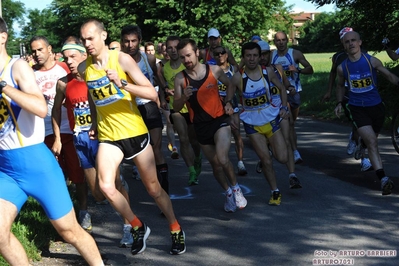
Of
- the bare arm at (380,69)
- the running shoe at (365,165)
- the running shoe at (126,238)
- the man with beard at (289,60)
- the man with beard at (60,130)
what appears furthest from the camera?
the man with beard at (289,60)

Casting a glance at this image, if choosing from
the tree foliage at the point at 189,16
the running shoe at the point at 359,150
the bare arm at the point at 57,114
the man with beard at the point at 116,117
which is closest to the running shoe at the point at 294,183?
the running shoe at the point at 359,150

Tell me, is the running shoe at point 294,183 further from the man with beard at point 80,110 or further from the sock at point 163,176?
the man with beard at point 80,110

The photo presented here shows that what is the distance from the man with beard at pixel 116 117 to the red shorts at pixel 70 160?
1.52 meters

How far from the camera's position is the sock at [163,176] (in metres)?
8.78

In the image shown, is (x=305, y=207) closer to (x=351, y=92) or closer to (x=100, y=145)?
(x=351, y=92)

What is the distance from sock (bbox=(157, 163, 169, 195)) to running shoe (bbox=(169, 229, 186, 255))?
5.27 feet

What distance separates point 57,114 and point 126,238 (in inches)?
66.2

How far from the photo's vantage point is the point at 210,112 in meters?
8.62

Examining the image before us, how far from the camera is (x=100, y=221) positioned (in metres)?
8.73

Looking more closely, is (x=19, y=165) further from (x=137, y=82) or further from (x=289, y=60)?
(x=289, y=60)

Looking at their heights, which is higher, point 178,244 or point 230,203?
point 178,244

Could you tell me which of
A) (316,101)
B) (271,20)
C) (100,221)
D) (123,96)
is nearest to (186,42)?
(123,96)

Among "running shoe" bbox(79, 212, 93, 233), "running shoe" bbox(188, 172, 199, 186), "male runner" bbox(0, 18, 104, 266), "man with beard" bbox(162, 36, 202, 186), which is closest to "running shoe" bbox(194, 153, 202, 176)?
"man with beard" bbox(162, 36, 202, 186)

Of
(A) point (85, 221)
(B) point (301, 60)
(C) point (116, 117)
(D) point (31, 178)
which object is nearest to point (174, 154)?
(B) point (301, 60)
